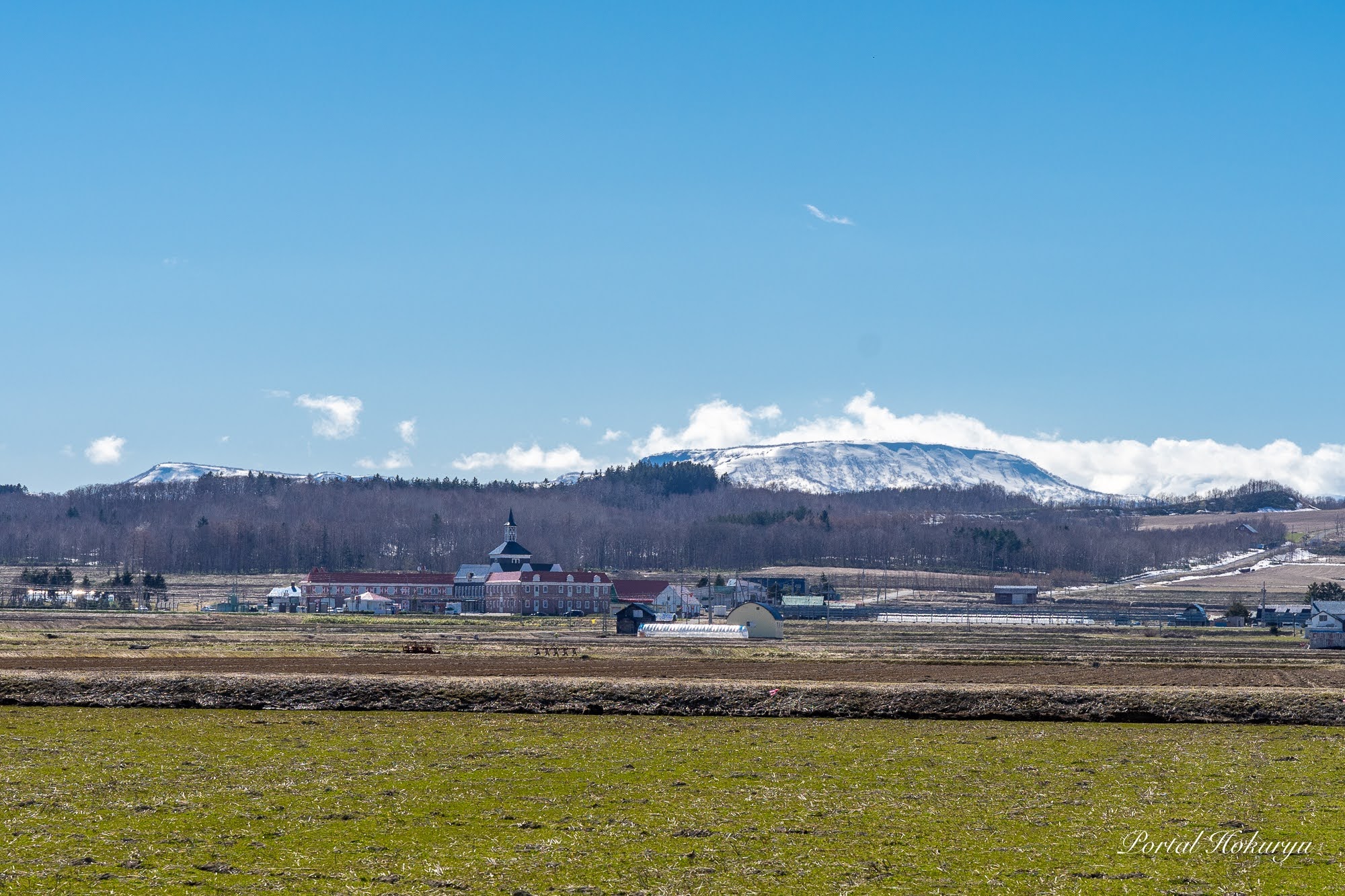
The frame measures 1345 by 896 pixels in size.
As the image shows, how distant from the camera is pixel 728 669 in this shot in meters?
54.5

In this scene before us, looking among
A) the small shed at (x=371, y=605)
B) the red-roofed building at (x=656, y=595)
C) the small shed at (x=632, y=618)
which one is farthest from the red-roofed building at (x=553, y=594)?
the small shed at (x=632, y=618)

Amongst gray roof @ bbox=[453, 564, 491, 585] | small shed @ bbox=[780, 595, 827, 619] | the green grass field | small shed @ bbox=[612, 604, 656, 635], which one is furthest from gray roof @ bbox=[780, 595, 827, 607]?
the green grass field

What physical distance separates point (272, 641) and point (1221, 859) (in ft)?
236

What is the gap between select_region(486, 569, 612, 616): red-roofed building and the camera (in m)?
170

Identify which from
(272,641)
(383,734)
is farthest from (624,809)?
(272,641)

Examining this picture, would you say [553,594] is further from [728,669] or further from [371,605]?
[728,669]

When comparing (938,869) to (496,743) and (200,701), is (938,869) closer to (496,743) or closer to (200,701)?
(496,743)

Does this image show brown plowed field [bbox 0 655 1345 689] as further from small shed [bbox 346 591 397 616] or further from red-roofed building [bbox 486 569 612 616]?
small shed [bbox 346 591 397 616]

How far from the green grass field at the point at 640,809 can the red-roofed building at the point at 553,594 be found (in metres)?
139

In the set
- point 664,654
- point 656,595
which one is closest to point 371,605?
point 656,595

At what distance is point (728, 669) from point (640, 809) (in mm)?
34763

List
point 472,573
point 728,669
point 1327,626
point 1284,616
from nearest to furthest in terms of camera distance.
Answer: point 728,669, point 1327,626, point 1284,616, point 472,573

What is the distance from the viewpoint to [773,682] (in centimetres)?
4391

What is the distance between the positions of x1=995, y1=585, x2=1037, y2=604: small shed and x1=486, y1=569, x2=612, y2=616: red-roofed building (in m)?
57.9
